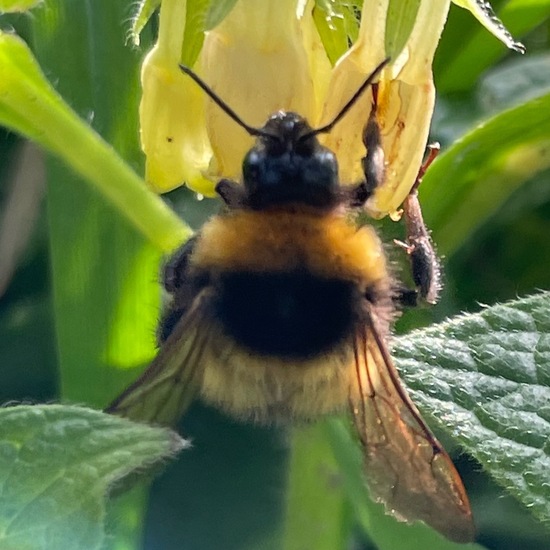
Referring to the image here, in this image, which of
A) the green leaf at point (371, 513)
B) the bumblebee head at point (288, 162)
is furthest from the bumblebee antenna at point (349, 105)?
the green leaf at point (371, 513)

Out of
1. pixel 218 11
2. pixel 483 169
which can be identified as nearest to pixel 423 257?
pixel 483 169

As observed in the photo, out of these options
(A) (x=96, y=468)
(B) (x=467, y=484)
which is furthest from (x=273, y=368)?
(B) (x=467, y=484)

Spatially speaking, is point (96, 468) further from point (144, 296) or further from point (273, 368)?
point (144, 296)

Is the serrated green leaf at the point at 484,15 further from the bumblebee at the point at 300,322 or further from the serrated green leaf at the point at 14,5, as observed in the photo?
the serrated green leaf at the point at 14,5

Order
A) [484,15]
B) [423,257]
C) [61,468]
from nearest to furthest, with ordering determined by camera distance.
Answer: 1. [61,468]
2. [484,15]
3. [423,257]

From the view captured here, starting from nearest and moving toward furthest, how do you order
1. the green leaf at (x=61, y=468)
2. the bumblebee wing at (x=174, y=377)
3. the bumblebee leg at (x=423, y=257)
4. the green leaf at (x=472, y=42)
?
1. the green leaf at (x=61, y=468)
2. the bumblebee wing at (x=174, y=377)
3. the bumblebee leg at (x=423, y=257)
4. the green leaf at (x=472, y=42)

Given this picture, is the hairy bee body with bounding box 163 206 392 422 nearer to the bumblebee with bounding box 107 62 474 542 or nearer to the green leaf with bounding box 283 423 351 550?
the bumblebee with bounding box 107 62 474 542

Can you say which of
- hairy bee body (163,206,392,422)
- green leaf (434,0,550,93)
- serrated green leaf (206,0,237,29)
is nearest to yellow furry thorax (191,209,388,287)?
hairy bee body (163,206,392,422)

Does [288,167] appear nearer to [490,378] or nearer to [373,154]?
[373,154]
